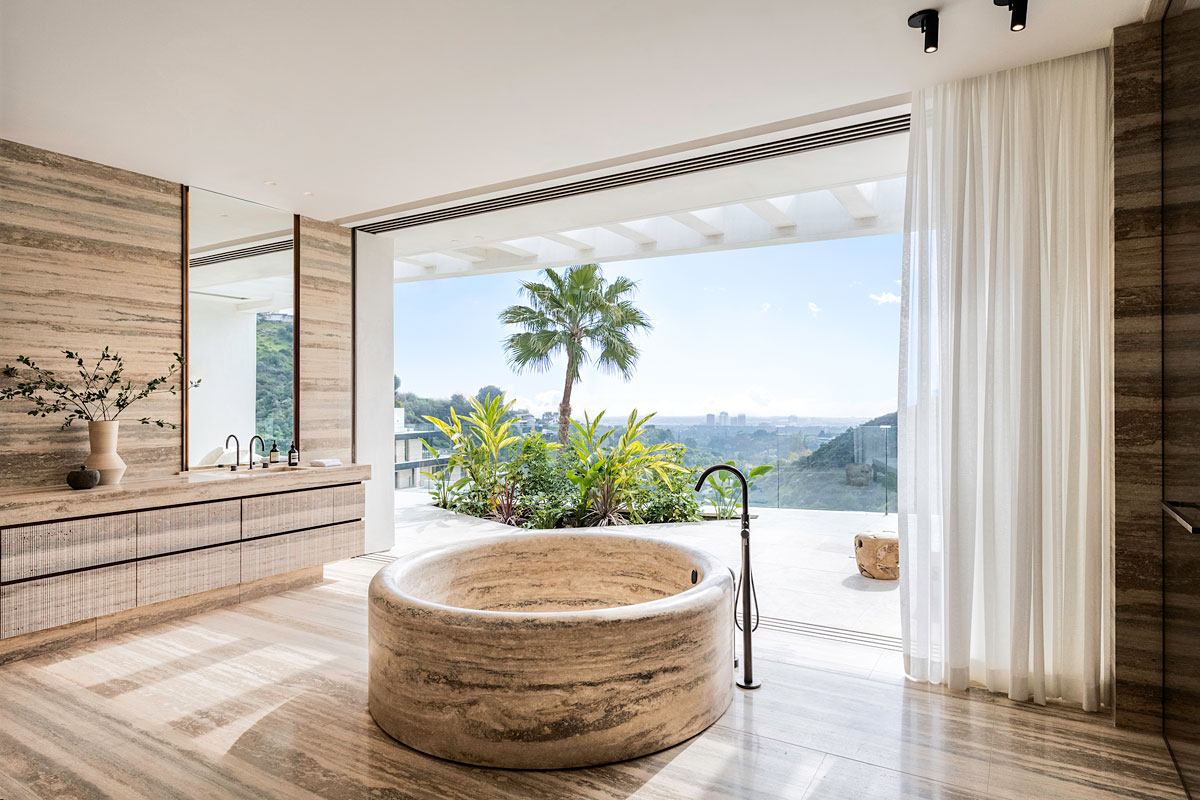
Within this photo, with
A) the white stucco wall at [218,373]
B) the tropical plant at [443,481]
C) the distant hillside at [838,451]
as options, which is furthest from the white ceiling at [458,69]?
the tropical plant at [443,481]

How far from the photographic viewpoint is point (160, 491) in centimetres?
368

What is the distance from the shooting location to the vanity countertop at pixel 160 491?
321cm

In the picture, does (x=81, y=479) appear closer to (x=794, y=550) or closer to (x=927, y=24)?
(x=927, y=24)

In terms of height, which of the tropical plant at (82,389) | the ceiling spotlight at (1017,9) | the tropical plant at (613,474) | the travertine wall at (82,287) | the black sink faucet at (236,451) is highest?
the ceiling spotlight at (1017,9)

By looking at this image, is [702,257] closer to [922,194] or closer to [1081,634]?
[922,194]

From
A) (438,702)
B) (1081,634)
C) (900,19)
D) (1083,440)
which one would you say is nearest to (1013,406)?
(1083,440)

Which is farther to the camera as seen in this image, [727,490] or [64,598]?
[727,490]

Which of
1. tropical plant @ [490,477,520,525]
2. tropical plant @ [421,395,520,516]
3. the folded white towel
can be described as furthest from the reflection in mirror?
tropical plant @ [490,477,520,525]

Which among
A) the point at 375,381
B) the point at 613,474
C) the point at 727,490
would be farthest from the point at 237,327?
the point at 727,490

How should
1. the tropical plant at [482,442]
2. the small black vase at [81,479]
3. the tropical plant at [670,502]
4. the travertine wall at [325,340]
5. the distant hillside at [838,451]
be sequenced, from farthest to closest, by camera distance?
the tropical plant at [482,442] → the tropical plant at [670,502] → the distant hillside at [838,451] → the travertine wall at [325,340] → the small black vase at [81,479]

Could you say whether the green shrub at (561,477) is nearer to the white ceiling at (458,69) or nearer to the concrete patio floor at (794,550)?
the concrete patio floor at (794,550)

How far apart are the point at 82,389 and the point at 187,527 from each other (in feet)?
3.15

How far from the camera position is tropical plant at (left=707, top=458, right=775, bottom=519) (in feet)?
23.3

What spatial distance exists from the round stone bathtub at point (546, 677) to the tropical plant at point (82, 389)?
2.39 m
